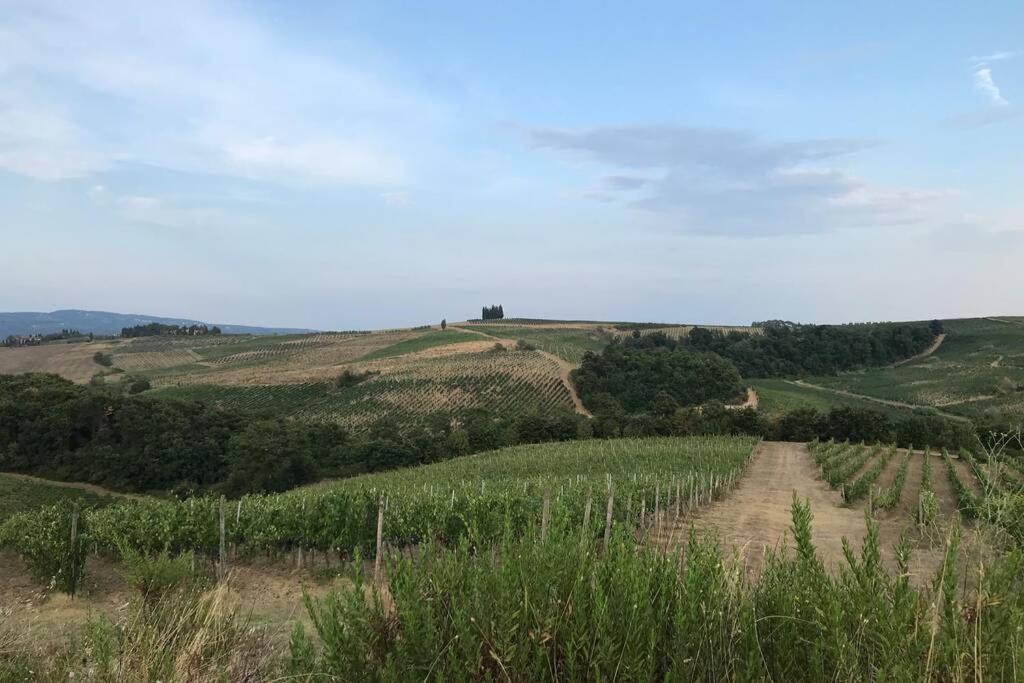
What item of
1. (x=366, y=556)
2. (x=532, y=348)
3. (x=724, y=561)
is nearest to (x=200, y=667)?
(x=724, y=561)

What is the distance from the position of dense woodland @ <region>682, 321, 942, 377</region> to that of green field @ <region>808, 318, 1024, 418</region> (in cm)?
381

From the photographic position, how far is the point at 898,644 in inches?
90.4

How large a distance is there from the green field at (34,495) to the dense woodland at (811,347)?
80.4m

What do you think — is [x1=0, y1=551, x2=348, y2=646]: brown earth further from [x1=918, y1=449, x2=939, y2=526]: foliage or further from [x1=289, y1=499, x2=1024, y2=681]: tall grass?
[x1=918, y1=449, x2=939, y2=526]: foliage

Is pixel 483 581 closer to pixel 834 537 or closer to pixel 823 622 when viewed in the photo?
pixel 823 622

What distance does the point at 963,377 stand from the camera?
7544cm

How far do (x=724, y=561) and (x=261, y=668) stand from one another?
319 centimetres

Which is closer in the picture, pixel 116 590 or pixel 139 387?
pixel 116 590

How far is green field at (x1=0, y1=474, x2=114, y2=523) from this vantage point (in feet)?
119

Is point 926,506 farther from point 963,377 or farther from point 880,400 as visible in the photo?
point 963,377

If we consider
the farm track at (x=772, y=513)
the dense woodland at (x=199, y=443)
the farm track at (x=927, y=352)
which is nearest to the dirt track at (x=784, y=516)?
the farm track at (x=772, y=513)

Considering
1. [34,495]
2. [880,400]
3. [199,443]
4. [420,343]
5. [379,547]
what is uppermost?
[379,547]

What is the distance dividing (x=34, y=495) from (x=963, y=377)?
101 meters

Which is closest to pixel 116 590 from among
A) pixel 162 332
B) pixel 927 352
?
pixel 927 352
